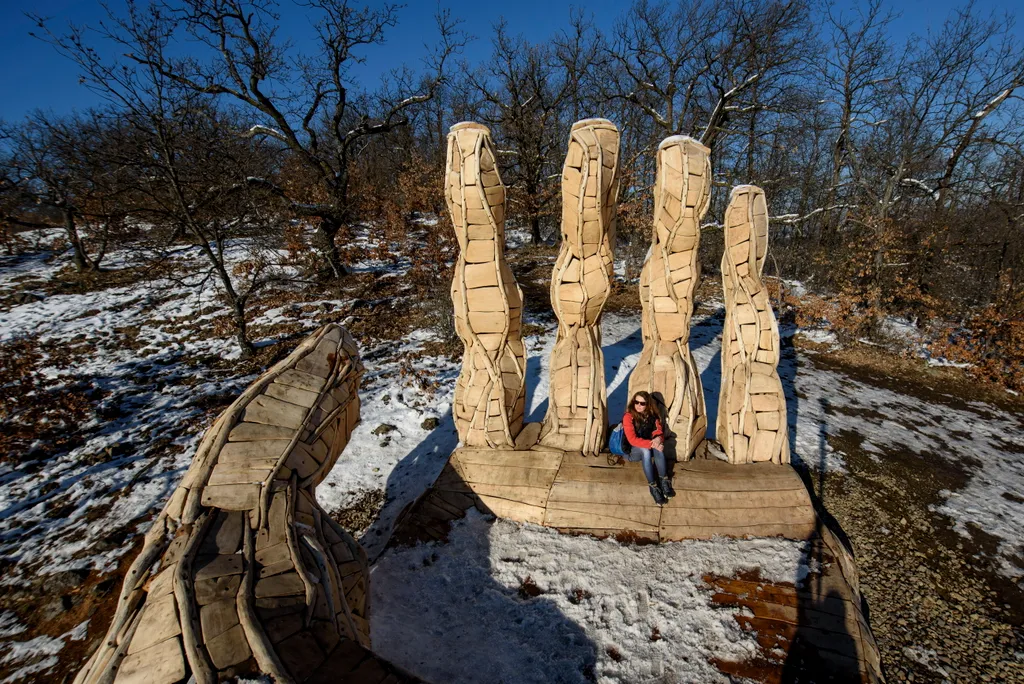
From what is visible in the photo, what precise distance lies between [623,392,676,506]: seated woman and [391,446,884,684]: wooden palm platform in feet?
0.32

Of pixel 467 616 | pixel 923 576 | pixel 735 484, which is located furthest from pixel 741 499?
pixel 467 616

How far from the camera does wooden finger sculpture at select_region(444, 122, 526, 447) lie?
332 cm

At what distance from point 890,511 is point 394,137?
1869 centimetres

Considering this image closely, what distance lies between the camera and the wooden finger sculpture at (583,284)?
3.29 meters

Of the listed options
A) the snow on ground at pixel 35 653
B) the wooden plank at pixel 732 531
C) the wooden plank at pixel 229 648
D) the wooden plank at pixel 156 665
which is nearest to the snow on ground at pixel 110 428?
the snow on ground at pixel 35 653

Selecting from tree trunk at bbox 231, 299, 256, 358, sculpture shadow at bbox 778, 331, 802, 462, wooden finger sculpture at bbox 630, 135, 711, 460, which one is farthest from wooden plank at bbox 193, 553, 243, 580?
tree trunk at bbox 231, 299, 256, 358

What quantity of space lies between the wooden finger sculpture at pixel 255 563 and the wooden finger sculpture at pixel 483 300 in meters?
1.23

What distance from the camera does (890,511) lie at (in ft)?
13.3

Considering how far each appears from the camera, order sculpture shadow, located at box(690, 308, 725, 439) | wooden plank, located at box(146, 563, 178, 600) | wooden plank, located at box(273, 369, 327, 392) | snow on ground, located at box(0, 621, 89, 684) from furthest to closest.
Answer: sculpture shadow, located at box(690, 308, 725, 439), snow on ground, located at box(0, 621, 89, 684), wooden plank, located at box(273, 369, 327, 392), wooden plank, located at box(146, 563, 178, 600)

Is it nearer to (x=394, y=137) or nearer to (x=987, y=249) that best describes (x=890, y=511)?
(x=987, y=249)

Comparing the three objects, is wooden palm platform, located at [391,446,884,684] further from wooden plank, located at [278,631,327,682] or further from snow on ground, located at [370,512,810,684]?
wooden plank, located at [278,631,327,682]

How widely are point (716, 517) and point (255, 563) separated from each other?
3211 millimetres

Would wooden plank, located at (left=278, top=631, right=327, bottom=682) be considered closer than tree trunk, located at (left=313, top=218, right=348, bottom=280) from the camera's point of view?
Yes

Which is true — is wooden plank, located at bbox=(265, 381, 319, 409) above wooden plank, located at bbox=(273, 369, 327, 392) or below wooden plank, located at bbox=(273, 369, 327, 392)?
A: below
